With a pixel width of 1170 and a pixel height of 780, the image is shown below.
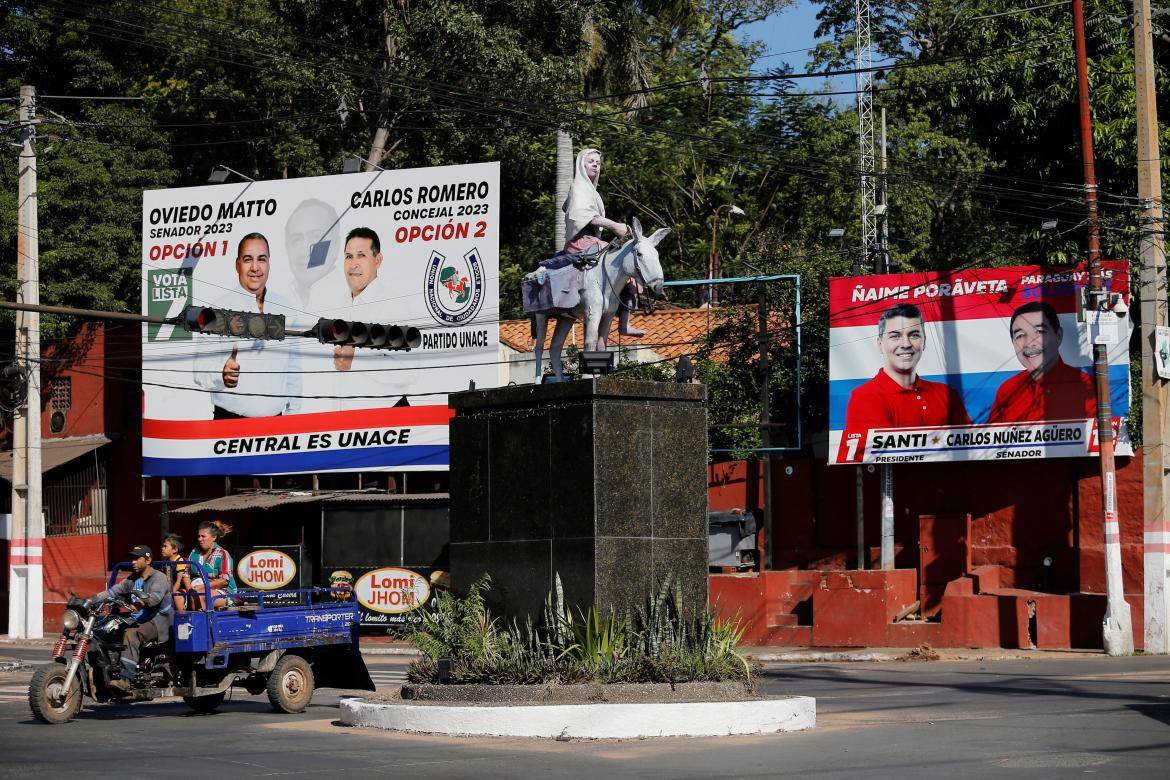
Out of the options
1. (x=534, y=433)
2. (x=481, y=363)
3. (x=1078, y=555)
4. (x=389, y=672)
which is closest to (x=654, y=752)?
(x=534, y=433)

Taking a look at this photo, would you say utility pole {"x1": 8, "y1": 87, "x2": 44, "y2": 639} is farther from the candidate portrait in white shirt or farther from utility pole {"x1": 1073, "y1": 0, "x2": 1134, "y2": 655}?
utility pole {"x1": 1073, "y1": 0, "x2": 1134, "y2": 655}

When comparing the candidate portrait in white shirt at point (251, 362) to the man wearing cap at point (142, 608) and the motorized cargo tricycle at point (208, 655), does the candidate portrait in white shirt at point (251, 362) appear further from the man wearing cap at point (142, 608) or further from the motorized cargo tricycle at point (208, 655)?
the man wearing cap at point (142, 608)

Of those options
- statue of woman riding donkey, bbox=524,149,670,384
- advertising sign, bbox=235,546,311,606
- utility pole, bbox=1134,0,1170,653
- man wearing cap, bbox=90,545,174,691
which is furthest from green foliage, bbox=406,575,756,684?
advertising sign, bbox=235,546,311,606

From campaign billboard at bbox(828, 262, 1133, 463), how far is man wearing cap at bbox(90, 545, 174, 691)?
59.5 ft

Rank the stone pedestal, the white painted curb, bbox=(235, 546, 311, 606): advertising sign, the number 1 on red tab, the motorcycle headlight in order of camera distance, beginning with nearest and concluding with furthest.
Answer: the white painted curb < the stone pedestal < the motorcycle headlight < the number 1 on red tab < bbox=(235, 546, 311, 606): advertising sign

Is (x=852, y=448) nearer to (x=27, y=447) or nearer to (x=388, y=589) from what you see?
(x=388, y=589)

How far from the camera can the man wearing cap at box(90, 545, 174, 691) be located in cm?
1631

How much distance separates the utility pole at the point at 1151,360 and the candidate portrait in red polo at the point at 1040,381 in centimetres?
271

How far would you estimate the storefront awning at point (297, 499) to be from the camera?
34406 millimetres

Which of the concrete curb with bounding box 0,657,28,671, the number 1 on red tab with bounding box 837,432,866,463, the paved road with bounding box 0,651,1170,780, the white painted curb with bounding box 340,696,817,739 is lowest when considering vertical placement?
the concrete curb with bounding box 0,657,28,671

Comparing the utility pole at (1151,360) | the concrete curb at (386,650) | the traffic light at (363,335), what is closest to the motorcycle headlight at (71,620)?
the traffic light at (363,335)

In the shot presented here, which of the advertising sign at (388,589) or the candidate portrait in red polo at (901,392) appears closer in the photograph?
the candidate portrait in red polo at (901,392)

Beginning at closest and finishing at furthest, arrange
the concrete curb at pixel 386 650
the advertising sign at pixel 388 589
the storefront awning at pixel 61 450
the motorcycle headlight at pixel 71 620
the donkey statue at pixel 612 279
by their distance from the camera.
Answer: the motorcycle headlight at pixel 71 620 → the donkey statue at pixel 612 279 → the concrete curb at pixel 386 650 → the advertising sign at pixel 388 589 → the storefront awning at pixel 61 450

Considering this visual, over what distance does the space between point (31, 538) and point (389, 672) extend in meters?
13.4
